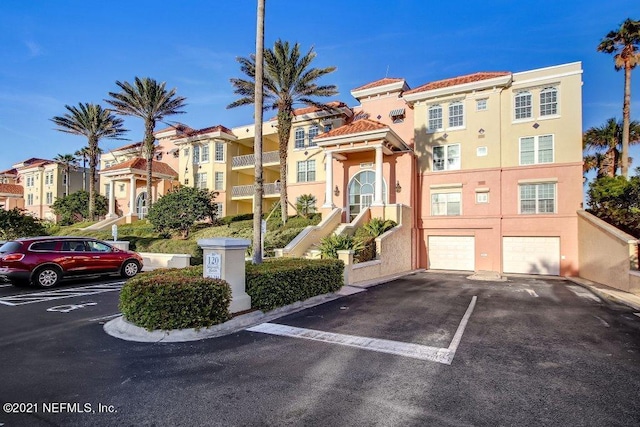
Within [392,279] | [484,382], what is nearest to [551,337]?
[484,382]

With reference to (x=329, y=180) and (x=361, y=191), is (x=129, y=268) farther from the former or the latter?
(x=361, y=191)

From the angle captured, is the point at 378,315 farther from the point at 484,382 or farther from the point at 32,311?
the point at 32,311

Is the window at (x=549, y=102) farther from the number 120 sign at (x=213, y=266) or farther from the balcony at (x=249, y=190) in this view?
the number 120 sign at (x=213, y=266)

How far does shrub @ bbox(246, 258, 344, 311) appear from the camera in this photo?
26.2ft

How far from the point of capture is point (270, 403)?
392cm

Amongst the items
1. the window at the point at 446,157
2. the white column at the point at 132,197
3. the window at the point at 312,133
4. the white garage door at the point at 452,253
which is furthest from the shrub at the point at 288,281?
the white column at the point at 132,197

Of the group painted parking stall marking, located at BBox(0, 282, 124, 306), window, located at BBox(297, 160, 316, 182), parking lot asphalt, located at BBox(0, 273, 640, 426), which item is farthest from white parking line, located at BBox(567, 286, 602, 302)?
window, located at BBox(297, 160, 316, 182)

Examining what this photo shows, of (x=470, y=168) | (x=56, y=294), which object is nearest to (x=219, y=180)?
(x=470, y=168)

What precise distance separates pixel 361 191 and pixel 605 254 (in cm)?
1244

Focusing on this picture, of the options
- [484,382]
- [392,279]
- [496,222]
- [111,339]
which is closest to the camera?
[484,382]

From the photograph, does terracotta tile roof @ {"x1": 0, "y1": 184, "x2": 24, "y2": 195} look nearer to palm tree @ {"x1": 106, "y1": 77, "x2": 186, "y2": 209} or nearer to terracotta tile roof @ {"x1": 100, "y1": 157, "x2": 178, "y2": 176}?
terracotta tile roof @ {"x1": 100, "y1": 157, "x2": 178, "y2": 176}

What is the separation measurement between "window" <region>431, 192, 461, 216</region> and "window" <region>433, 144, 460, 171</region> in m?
1.66

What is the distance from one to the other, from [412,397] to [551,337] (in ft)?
13.7

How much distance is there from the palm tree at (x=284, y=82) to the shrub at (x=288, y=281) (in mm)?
11568
